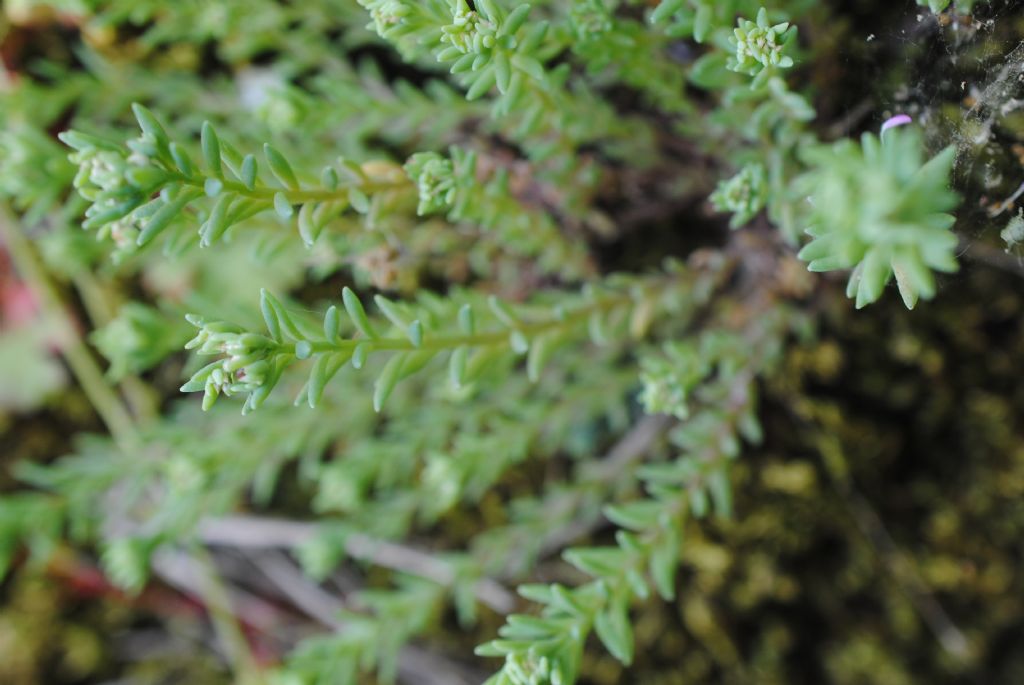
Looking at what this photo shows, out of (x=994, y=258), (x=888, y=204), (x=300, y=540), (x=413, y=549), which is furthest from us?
(x=413, y=549)

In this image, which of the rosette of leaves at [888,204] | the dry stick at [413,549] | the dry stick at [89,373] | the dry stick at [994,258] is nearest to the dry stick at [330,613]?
the dry stick at [413,549]

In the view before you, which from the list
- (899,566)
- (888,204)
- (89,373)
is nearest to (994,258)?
(899,566)

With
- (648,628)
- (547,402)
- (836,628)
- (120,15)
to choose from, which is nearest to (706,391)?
(547,402)

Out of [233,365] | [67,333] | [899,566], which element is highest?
[233,365]

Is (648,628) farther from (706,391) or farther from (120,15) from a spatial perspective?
(120,15)

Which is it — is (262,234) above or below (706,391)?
below

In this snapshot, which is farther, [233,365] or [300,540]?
[300,540]

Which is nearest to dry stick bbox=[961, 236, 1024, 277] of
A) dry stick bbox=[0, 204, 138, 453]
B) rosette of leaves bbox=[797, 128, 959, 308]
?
rosette of leaves bbox=[797, 128, 959, 308]

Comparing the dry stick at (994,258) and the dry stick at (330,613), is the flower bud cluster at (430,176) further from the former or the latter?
the dry stick at (330,613)

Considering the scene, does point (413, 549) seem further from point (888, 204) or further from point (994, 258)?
point (888, 204)
